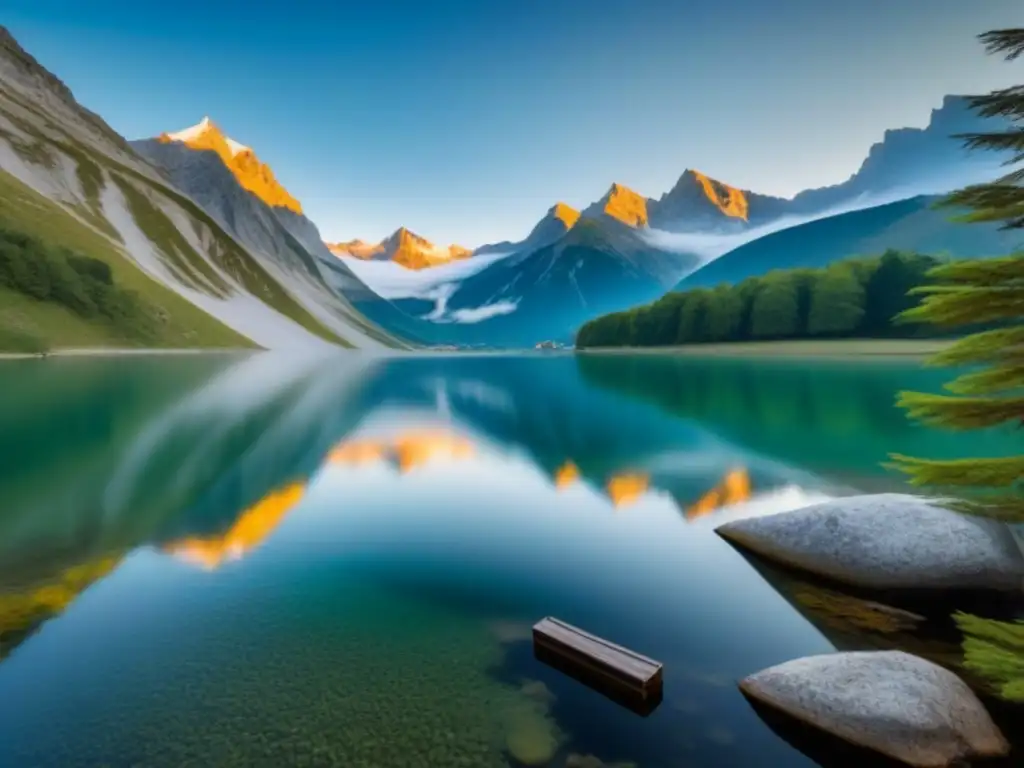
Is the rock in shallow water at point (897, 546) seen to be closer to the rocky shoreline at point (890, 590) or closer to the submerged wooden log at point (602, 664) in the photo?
the rocky shoreline at point (890, 590)

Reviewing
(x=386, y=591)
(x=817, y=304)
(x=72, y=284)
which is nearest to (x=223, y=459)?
(x=386, y=591)

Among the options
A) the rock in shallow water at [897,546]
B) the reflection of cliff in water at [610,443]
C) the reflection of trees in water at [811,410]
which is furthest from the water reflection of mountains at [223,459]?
the rock in shallow water at [897,546]

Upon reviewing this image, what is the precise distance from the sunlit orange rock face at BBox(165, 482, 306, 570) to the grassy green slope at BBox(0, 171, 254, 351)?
142868mm

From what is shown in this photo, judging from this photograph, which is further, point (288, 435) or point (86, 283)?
point (86, 283)

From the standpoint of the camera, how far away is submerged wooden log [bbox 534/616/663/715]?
1111 centimetres

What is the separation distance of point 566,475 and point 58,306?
606 ft

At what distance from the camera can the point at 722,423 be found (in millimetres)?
50500

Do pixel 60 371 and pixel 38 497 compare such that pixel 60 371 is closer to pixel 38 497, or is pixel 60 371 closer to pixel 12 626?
pixel 38 497

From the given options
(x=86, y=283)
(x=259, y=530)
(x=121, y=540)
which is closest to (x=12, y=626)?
(x=121, y=540)

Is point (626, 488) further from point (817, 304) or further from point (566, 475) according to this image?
point (817, 304)

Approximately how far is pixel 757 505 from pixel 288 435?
110ft

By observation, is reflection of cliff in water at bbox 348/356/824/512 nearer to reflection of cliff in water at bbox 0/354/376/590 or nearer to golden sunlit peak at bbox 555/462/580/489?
golden sunlit peak at bbox 555/462/580/489

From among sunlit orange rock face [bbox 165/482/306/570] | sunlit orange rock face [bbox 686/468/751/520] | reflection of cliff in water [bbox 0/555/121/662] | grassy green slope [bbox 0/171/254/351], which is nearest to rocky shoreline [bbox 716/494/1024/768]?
sunlit orange rock face [bbox 686/468/751/520]

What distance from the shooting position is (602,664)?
11727mm
